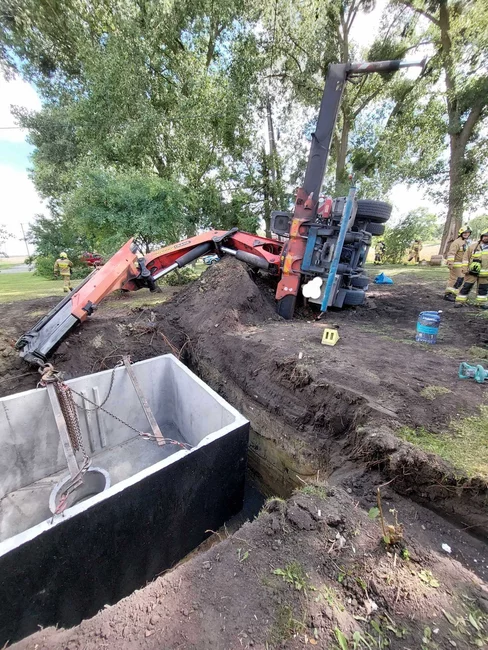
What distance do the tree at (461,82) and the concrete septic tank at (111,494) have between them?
13132mm

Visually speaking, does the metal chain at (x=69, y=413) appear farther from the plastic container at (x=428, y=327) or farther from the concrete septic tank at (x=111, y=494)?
the plastic container at (x=428, y=327)

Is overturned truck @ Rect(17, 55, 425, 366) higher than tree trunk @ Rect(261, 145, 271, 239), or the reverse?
tree trunk @ Rect(261, 145, 271, 239)

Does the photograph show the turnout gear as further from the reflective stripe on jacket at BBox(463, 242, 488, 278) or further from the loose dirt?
the loose dirt

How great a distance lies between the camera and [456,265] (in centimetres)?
607

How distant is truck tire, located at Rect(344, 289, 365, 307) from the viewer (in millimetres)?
4863

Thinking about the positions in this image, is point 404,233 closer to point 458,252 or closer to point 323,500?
point 458,252

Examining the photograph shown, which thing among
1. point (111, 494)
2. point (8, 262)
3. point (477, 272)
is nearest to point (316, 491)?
point (111, 494)

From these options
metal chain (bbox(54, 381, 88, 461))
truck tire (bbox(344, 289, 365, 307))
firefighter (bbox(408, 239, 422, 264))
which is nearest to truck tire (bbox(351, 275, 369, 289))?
truck tire (bbox(344, 289, 365, 307))

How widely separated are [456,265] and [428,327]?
339 cm

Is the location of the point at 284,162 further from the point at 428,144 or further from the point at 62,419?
the point at 62,419

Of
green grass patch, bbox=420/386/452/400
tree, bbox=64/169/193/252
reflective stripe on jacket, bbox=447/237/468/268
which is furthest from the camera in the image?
tree, bbox=64/169/193/252

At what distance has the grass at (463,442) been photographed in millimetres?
1891

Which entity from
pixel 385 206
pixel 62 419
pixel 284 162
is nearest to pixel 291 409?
pixel 62 419

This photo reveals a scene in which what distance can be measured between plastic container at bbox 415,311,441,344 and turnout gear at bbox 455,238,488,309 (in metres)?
2.40
